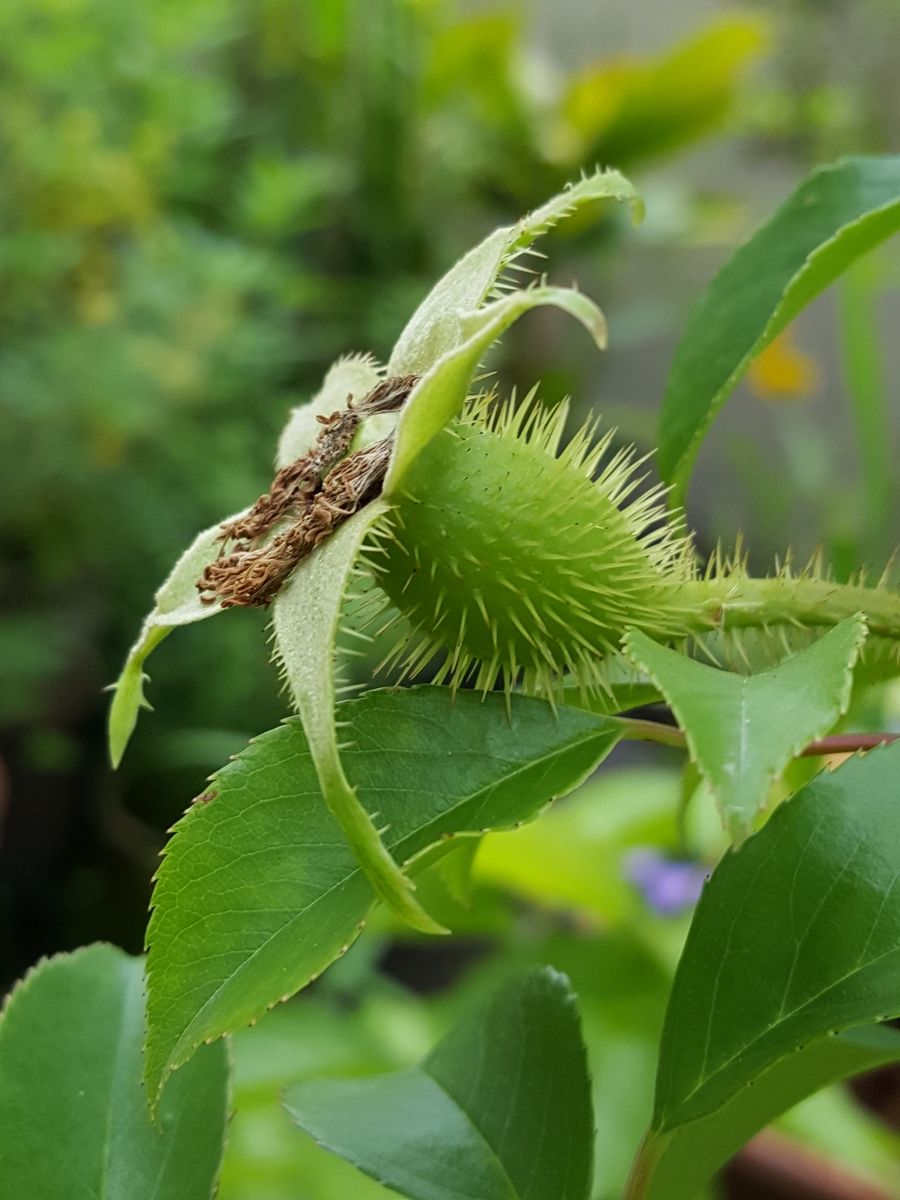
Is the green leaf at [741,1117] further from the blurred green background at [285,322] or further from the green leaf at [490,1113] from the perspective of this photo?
the blurred green background at [285,322]

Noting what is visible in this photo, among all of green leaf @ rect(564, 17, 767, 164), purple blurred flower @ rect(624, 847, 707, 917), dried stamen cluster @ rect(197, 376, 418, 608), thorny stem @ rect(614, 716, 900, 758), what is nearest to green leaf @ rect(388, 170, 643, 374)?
dried stamen cluster @ rect(197, 376, 418, 608)

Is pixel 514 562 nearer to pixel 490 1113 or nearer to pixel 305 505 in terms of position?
pixel 305 505

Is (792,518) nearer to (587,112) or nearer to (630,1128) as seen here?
(587,112)

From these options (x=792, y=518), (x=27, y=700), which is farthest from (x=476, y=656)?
(x=792, y=518)

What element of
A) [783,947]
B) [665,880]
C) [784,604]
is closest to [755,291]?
[784,604]

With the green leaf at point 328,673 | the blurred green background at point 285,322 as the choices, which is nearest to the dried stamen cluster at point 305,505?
the green leaf at point 328,673

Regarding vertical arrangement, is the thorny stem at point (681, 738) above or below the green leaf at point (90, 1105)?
above

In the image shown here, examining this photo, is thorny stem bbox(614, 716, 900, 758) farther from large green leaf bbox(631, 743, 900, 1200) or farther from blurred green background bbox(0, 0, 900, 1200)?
blurred green background bbox(0, 0, 900, 1200)
